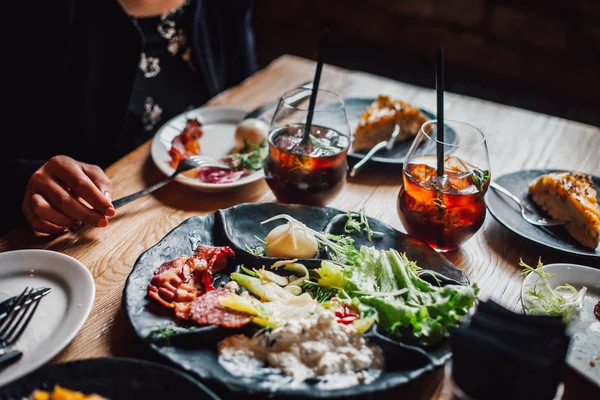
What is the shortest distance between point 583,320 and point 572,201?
18.1 inches

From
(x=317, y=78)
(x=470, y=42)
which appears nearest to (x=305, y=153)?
(x=317, y=78)

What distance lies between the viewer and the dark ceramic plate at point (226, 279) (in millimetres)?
1007

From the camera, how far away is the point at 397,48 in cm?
528

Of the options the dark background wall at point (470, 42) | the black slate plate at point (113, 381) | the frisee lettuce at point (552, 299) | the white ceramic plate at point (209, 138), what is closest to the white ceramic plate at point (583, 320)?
the frisee lettuce at point (552, 299)

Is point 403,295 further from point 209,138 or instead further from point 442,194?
point 209,138

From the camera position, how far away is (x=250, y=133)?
199 cm

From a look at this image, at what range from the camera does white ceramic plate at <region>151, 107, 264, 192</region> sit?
1738 mm

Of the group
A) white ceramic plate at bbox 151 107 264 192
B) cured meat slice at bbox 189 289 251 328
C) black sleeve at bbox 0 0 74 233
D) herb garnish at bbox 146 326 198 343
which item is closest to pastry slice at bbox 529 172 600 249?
white ceramic plate at bbox 151 107 264 192

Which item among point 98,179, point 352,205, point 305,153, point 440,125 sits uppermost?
point 440,125

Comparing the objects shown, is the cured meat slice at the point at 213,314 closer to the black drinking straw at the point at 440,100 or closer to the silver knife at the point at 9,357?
the silver knife at the point at 9,357

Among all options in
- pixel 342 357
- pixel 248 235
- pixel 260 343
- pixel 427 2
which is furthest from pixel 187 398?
pixel 427 2

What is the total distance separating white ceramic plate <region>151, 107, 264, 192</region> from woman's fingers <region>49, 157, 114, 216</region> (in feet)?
0.94

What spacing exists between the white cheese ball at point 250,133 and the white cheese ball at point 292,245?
0.70 meters

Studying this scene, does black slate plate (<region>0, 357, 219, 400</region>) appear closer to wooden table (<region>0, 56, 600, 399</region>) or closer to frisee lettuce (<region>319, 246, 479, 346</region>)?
wooden table (<region>0, 56, 600, 399</region>)
